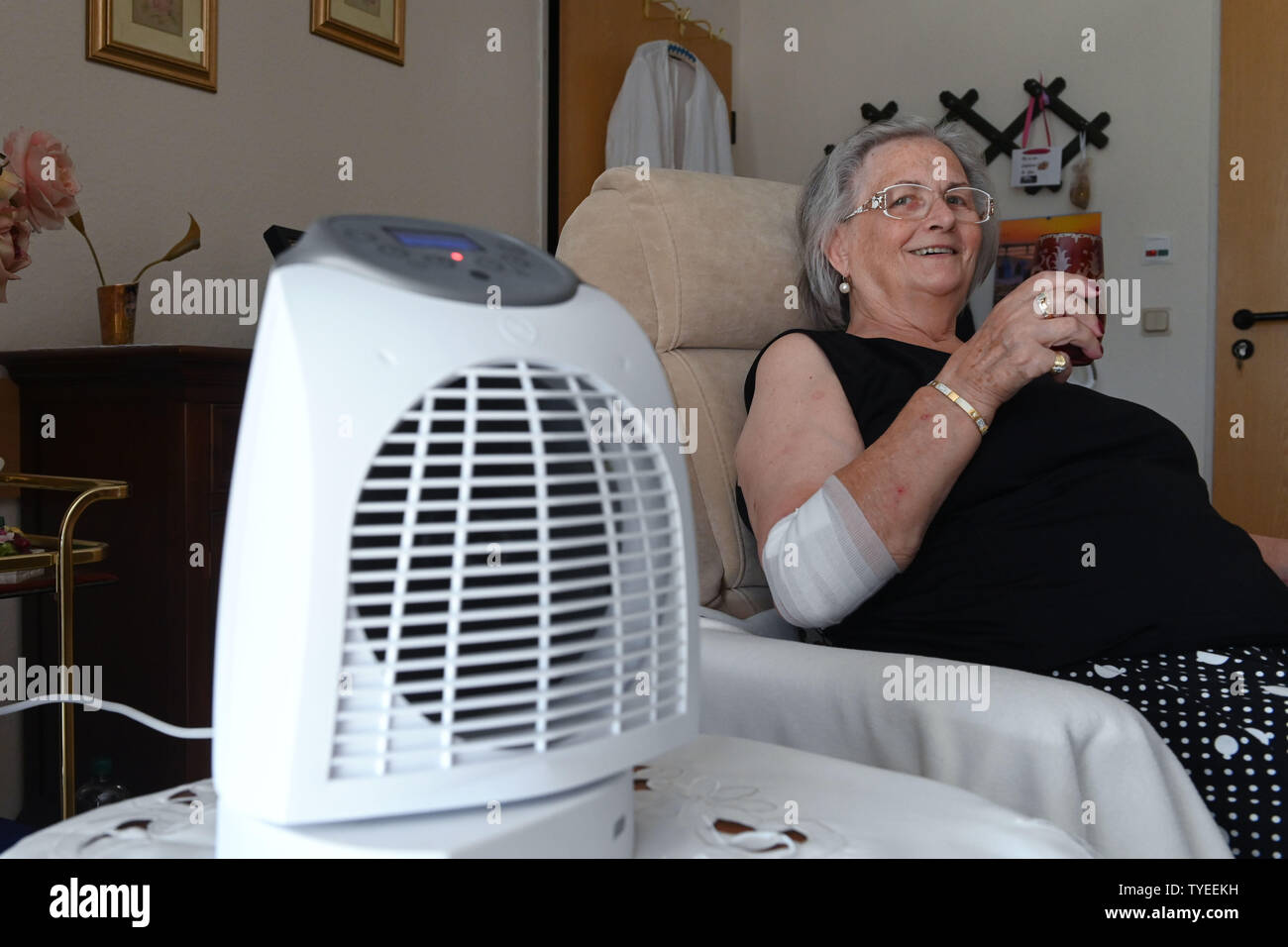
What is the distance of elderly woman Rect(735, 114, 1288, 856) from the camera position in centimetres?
96

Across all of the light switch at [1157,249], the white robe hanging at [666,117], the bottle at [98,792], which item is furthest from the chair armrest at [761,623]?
the light switch at [1157,249]

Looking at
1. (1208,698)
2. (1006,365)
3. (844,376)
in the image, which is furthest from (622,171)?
(1208,698)

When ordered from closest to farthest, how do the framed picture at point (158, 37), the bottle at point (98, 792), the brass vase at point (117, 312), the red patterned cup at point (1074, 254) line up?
the red patterned cup at point (1074, 254), the bottle at point (98, 792), the brass vase at point (117, 312), the framed picture at point (158, 37)

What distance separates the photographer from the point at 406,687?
37cm

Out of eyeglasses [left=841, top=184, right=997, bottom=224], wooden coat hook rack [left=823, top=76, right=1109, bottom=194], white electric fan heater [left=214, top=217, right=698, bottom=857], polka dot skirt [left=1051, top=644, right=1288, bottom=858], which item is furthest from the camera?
wooden coat hook rack [left=823, top=76, right=1109, bottom=194]

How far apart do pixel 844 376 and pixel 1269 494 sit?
241cm

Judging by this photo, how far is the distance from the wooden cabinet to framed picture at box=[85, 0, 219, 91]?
0.63 meters

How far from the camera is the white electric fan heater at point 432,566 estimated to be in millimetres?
356

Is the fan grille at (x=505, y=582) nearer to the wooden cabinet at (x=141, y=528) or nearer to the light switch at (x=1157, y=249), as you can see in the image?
the wooden cabinet at (x=141, y=528)

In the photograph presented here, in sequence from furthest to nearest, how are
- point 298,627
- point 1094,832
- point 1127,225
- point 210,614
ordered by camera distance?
point 1127,225 → point 210,614 → point 1094,832 → point 298,627

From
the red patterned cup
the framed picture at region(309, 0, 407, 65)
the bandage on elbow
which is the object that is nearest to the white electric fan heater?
the bandage on elbow

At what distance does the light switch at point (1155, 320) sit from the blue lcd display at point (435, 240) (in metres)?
3.26

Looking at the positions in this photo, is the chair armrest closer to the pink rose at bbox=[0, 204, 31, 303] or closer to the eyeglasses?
the eyeglasses
